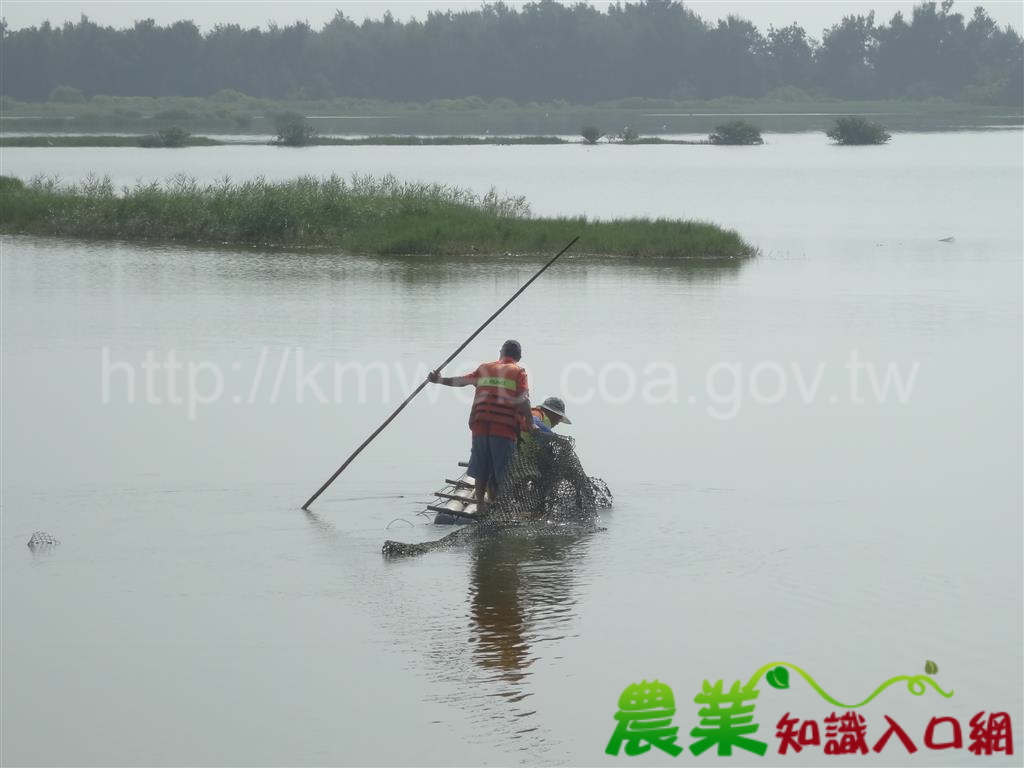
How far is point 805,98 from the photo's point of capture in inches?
5586

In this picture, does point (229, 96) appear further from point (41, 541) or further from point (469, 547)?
point (469, 547)

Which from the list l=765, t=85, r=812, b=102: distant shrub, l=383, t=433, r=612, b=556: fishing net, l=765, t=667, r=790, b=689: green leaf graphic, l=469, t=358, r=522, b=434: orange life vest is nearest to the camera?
l=765, t=667, r=790, b=689: green leaf graphic

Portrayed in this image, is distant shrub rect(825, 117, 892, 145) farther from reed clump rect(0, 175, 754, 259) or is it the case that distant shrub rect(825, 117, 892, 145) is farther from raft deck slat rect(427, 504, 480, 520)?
raft deck slat rect(427, 504, 480, 520)

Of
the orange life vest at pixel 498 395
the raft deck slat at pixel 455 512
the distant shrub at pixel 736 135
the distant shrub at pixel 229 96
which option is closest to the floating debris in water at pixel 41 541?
the raft deck slat at pixel 455 512

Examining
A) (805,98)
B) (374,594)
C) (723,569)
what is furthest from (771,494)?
(805,98)

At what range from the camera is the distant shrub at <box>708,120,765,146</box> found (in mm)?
91625

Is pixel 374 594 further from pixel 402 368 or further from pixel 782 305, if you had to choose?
pixel 782 305

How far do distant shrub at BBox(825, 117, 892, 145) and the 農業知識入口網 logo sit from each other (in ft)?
285

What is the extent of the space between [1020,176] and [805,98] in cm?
7775

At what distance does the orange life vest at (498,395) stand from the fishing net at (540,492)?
0.29m

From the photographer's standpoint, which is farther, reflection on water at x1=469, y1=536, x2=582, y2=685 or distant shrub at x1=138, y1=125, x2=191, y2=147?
distant shrub at x1=138, y1=125, x2=191, y2=147

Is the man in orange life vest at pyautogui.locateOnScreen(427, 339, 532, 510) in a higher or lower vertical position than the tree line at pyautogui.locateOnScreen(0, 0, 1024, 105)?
lower

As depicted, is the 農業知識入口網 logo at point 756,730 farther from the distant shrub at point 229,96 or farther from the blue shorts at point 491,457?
the distant shrub at point 229,96

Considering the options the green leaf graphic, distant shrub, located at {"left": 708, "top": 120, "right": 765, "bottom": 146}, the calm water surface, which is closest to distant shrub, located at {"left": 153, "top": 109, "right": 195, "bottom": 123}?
distant shrub, located at {"left": 708, "top": 120, "right": 765, "bottom": 146}
